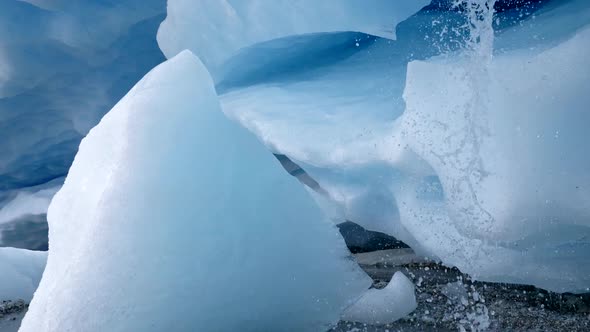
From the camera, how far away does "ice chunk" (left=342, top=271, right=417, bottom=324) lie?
7.63ft

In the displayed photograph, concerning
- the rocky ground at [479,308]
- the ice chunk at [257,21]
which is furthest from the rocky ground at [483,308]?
the ice chunk at [257,21]

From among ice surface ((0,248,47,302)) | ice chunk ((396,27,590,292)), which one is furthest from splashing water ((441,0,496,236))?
ice surface ((0,248,47,302))

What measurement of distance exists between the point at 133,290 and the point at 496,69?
143 centimetres

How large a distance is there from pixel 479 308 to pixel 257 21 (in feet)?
6.22

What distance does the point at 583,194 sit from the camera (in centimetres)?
188

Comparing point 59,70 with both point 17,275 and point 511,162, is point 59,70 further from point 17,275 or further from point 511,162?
point 511,162

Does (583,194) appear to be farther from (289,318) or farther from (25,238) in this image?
(25,238)

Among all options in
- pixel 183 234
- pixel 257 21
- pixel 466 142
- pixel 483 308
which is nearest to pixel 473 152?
pixel 466 142

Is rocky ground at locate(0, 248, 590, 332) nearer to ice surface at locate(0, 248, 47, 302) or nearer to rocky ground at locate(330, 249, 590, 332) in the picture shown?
rocky ground at locate(330, 249, 590, 332)

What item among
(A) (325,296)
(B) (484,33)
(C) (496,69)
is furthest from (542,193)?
(A) (325,296)

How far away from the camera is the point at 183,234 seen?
1.73 meters

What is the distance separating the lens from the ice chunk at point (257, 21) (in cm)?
297

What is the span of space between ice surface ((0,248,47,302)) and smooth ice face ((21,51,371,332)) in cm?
232

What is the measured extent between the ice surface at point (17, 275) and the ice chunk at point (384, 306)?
2.54 meters
